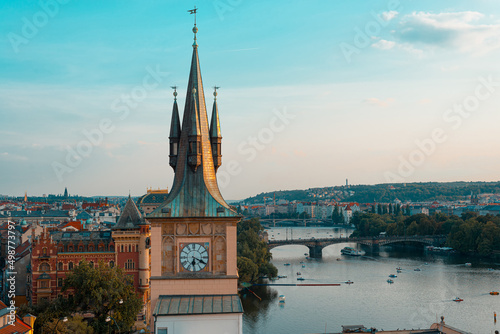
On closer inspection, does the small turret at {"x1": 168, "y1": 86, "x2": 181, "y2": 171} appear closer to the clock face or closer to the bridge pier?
the clock face

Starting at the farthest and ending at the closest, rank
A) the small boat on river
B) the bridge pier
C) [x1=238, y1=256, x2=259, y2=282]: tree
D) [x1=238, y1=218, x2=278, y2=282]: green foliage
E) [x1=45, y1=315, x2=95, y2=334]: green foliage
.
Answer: the bridge pier, the small boat on river, [x1=238, y1=218, x2=278, y2=282]: green foliage, [x1=238, y1=256, x2=259, y2=282]: tree, [x1=45, y1=315, x2=95, y2=334]: green foliage

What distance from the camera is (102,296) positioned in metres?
37.9

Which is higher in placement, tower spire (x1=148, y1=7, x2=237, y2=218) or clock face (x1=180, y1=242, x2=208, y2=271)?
tower spire (x1=148, y1=7, x2=237, y2=218)

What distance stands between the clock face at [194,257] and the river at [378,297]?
28.7 metres

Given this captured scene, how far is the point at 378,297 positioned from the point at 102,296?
29.9 meters

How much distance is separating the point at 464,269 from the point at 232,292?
64935 mm

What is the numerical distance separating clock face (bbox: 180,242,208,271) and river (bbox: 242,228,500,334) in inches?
1130

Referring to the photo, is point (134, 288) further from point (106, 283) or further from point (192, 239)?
point (192, 239)

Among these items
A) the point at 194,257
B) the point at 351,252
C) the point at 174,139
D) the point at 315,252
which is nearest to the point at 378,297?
the point at 351,252

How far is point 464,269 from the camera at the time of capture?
74500 millimetres

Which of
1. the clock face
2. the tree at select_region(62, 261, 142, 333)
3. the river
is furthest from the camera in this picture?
the river

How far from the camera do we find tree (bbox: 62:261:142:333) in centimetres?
3744

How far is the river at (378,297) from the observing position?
46469mm

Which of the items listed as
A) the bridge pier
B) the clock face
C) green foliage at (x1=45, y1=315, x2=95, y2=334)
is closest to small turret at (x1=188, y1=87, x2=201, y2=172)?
the clock face
